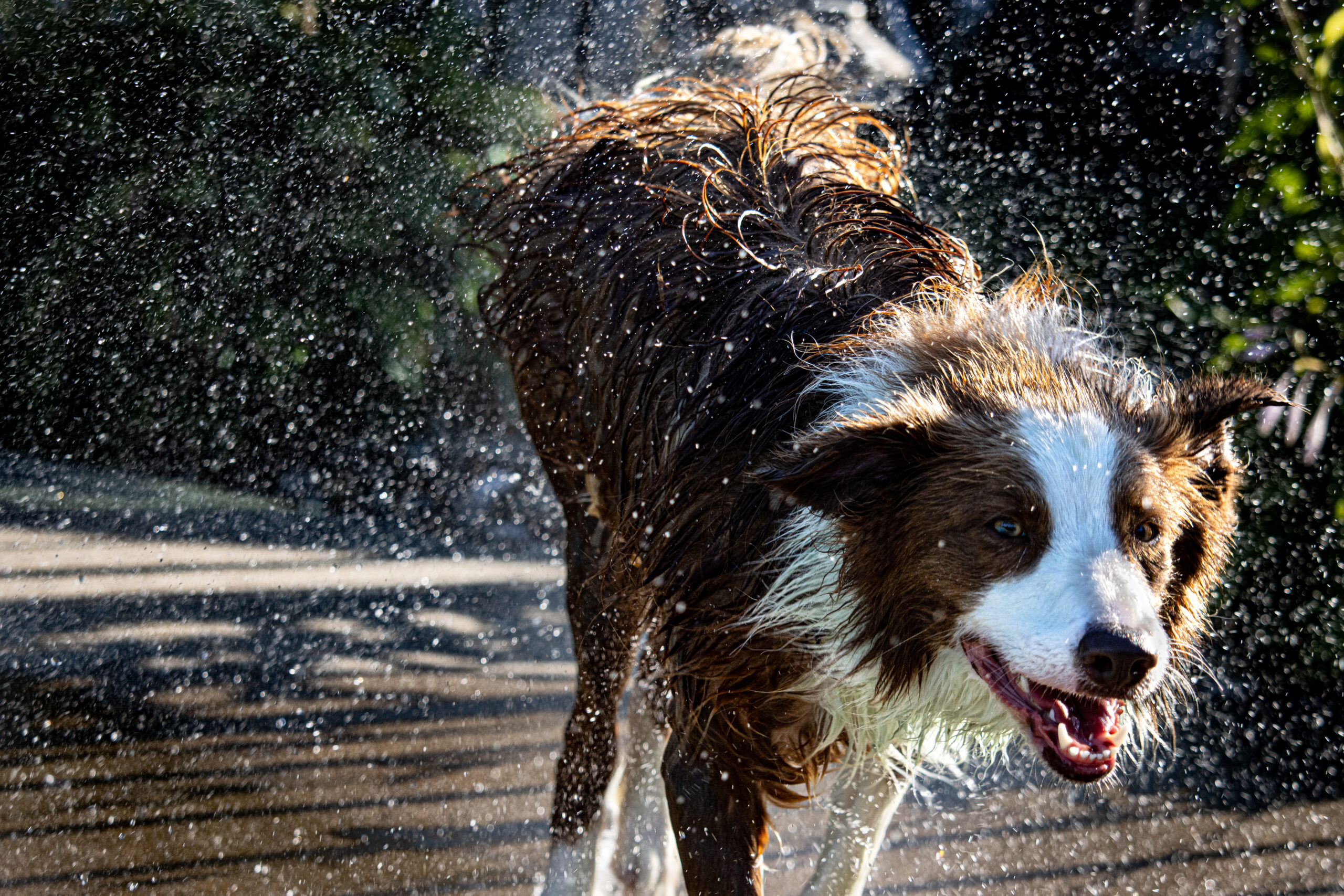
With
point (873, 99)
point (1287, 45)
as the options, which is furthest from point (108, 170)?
point (1287, 45)

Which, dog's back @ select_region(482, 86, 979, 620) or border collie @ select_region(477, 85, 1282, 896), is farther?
dog's back @ select_region(482, 86, 979, 620)

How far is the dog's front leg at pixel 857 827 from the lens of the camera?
9.15 feet

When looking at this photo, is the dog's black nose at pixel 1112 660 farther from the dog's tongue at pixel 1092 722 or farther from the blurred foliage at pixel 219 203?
→ the blurred foliage at pixel 219 203

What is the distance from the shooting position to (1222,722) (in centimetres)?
429

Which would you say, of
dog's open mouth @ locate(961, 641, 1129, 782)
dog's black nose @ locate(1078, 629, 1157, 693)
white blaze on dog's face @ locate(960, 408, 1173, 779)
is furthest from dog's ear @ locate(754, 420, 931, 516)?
dog's black nose @ locate(1078, 629, 1157, 693)

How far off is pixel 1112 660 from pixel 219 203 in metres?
5.23

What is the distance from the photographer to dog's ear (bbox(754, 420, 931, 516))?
2096 millimetres

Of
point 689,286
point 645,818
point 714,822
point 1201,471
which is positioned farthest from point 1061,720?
point 645,818

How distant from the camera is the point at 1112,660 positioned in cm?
183

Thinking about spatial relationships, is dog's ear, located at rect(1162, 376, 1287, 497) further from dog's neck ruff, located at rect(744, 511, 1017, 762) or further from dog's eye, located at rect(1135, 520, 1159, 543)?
dog's neck ruff, located at rect(744, 511, 1017, 762)

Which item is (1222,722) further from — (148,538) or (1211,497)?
(148,538)

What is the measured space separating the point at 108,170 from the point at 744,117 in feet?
13.3

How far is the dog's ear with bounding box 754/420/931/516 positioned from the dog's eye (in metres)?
0.38

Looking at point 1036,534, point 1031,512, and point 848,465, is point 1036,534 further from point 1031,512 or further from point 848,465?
point 848,465
